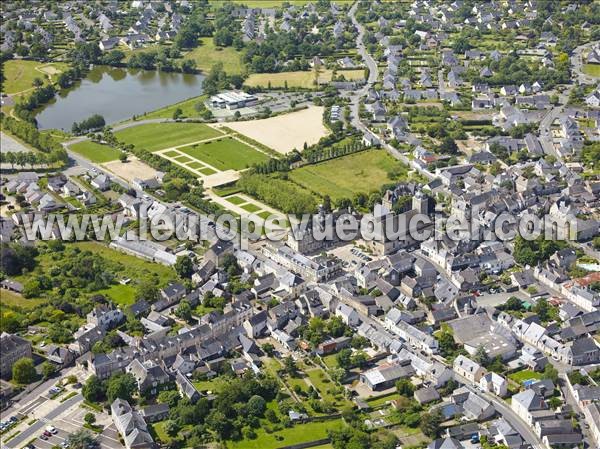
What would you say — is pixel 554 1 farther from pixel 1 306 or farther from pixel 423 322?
pixel 1 306

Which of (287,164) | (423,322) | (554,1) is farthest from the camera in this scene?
(554,1)

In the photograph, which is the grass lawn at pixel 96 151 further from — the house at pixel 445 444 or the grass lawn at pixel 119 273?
the house at pixel 445 444

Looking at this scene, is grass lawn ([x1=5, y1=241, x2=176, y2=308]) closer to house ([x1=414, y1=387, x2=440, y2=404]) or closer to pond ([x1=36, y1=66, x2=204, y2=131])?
house ([x1=414, y1=387, x2=440, y2=404])

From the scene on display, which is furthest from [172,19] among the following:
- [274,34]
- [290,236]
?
[290,236]

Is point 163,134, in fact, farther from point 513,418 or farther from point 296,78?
point 513,418

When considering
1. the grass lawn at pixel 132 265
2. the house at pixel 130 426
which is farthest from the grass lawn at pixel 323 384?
the grass lawn at pixel 132 265
